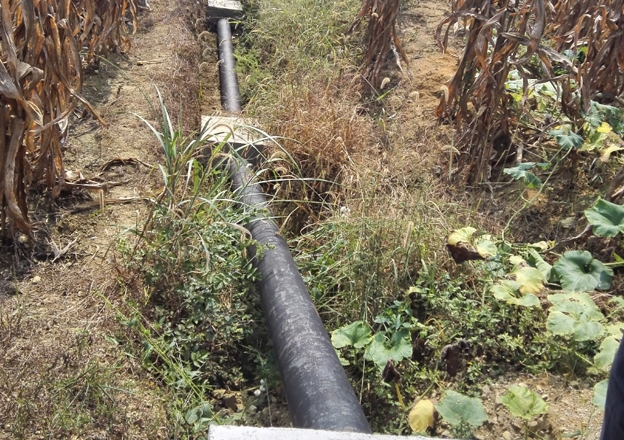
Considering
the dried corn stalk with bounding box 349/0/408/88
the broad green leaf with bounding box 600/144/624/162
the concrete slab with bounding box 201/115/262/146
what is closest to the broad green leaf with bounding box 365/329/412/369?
the concrete slab with bounding box 201/115/262/146

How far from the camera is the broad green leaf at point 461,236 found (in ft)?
10.0

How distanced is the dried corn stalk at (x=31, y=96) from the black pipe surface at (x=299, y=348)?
911 millimetres

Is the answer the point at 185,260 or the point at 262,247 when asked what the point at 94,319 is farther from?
the point at 262,247

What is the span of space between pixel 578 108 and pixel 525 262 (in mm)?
1070

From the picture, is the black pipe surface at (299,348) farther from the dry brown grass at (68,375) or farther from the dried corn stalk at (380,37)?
the dried corn stalk at (380,37)

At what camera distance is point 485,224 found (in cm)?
356

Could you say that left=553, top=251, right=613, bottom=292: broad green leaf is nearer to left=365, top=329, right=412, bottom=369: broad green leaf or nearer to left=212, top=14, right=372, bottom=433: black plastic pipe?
left=365, top=329, right=412, bottom=369: broad green leaf

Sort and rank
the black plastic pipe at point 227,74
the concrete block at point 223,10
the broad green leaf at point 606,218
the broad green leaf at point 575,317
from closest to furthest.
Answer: the broad green leaf at point 575,317, the broad green leaf at point 606,218, the black plastic pipe at point 227,74, the concrete block at point 223,10

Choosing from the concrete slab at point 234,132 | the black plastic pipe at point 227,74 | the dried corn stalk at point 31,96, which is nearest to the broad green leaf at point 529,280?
the concrete slab at point 234,132

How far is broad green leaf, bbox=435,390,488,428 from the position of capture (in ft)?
7.68

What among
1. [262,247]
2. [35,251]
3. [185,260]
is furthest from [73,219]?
[262,247]

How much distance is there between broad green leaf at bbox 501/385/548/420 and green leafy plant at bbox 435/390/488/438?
9cm

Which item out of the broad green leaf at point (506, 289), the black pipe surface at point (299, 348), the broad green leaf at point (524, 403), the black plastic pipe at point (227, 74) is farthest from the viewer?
the black plastic pipe at point (227, 74)

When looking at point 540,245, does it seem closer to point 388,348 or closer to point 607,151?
point 607,151
